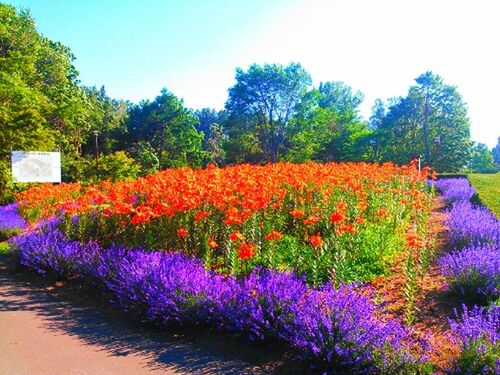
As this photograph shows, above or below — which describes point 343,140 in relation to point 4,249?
above

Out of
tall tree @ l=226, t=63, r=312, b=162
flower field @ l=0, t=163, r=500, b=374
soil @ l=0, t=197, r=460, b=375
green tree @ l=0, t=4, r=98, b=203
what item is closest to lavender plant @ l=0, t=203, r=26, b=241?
flower field @ l=0, t=163, r=500, b=374

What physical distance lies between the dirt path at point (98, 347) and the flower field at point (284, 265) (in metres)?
0.21

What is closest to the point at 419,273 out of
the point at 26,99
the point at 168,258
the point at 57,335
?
the point at 168,258

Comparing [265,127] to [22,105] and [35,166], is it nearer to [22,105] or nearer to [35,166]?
[22,105]

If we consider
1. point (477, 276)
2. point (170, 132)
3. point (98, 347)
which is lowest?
point (98, 347)

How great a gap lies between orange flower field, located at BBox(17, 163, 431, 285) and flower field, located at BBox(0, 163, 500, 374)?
0.02 metres

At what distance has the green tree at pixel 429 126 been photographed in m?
32.5

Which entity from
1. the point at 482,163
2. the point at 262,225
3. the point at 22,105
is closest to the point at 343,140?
the point at 482,163

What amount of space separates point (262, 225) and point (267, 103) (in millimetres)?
32498

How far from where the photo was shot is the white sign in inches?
514

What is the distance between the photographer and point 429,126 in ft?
110

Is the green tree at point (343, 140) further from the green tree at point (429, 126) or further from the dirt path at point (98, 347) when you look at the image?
the dirt path at point (98, 347)

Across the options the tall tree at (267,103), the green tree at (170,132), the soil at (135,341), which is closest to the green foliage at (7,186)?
Result: the soil at (135,341)

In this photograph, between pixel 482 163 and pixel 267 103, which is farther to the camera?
pixel 482 163
